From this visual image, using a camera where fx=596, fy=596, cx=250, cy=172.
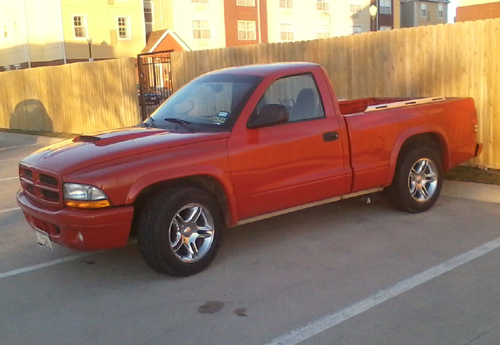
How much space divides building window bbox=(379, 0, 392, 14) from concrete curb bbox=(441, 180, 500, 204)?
53.7 m

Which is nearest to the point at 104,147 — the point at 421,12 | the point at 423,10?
the point at 421,12

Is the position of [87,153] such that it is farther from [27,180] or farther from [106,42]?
[106,42]

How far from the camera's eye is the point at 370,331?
4.20 metres

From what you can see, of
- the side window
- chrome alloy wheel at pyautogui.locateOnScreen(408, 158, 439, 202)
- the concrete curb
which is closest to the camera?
the side window

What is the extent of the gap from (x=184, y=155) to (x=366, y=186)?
2.34 metres

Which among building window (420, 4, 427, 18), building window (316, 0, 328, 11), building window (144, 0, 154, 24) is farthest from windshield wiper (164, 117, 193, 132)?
building window (420, 4, 427, 18)

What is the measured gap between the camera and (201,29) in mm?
49500

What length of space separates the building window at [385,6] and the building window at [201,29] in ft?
62.2

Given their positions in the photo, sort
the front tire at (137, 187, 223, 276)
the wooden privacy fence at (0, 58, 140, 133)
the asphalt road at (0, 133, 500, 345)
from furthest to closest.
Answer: the wooden privacy fence at (0, 58, 140, 133) < the front tire at (137, 187, 223, 276) < the asphalt road at (0, 133, 500, 345)

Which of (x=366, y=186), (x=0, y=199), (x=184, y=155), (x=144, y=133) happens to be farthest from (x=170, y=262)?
(x=0, y=199)

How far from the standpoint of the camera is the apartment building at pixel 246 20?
158 feet

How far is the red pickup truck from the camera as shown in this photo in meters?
5.03

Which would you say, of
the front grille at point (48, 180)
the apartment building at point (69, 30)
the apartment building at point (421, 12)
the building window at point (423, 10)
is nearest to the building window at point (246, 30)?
the apartment building at point (69, 30)

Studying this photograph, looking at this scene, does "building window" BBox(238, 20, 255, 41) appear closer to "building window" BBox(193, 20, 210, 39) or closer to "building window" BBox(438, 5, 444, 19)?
"building window" BBox(193, 20, 210, 39)
